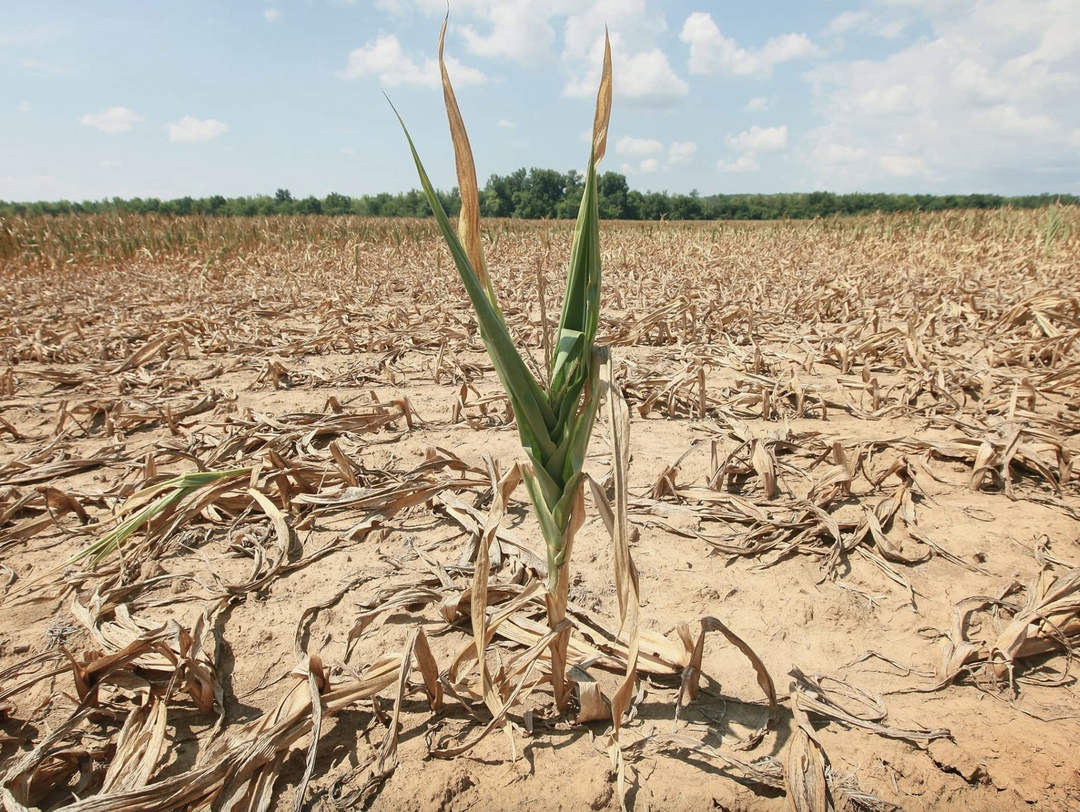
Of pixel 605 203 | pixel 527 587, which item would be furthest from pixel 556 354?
pixel 605 203

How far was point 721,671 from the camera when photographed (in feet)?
3.93

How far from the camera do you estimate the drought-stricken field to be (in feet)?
3.24

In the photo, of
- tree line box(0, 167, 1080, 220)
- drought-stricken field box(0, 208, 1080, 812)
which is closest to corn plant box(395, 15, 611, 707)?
drought-stricken field box(0, 208, 1080, 812)

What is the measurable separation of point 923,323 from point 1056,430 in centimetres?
171

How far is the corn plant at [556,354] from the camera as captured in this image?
2.57ft

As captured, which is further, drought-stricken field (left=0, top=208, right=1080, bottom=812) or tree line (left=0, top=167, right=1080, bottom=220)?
tree line (left=0, top=167, right=1080, bottom=220)

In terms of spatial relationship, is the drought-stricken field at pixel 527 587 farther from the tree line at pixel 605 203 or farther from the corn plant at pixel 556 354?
the tree line at pixel 605 203

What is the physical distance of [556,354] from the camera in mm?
905

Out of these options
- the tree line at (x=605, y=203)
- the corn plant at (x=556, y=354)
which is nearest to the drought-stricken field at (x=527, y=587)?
the corn plant at (x=556, y=354)

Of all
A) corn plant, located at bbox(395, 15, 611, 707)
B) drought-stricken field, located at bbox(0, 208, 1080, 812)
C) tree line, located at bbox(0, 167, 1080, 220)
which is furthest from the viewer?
tree line, located at bbox(0, 167, 1080, 220)

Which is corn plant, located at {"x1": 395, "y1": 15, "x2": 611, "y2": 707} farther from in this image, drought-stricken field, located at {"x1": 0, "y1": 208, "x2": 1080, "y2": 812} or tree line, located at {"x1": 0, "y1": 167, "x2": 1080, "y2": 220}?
tree line, located at {"x1": 0, "y1": 167, "x2": 1080, "y2": 220}

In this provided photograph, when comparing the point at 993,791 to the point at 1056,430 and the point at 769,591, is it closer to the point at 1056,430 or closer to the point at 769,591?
the point at 769,591

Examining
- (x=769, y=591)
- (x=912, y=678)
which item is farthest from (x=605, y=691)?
(x=912, y=678)

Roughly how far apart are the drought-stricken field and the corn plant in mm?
83
